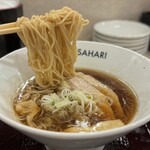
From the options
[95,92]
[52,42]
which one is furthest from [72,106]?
[52,42]

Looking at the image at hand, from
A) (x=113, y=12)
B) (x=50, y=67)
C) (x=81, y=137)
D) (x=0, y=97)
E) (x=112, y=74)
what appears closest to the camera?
(x=81, y=137)

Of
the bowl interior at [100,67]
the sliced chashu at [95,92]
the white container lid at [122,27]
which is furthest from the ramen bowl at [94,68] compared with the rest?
the white container lid at [122,27]

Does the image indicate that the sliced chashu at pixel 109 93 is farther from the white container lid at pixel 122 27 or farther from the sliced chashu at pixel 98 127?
the white container lid at pixel 122 27

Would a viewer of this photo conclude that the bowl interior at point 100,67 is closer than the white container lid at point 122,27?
Yes

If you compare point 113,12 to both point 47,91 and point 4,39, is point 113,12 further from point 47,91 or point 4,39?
point 47,91

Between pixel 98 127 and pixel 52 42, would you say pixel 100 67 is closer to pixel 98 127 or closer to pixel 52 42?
pixel 52 42

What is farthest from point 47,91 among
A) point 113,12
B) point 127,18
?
point 127,18
